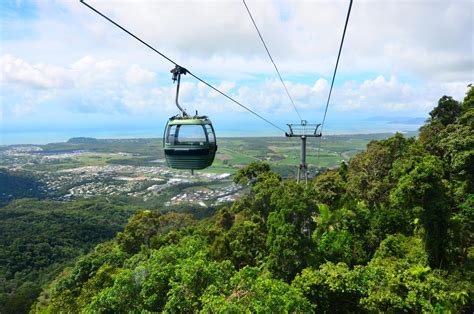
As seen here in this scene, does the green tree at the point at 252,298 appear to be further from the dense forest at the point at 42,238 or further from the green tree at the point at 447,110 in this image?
the dense forest at the point at 42,238

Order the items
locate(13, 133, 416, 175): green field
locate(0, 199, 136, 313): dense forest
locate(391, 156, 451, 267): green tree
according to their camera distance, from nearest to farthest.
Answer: locate(391, 156, 451, 267): green tree, locate(0, 199, 136, 313): dense forest, locate(13, 133, 416, 175): green field

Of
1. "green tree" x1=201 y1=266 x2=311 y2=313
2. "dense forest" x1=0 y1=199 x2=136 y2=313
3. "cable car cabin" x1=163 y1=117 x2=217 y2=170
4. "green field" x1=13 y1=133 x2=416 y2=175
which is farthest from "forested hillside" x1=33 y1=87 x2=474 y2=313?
"green field" x1=13 y1=133 x2=416 y2=175

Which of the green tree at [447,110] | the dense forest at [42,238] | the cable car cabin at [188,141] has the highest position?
the green tree at [447,110]

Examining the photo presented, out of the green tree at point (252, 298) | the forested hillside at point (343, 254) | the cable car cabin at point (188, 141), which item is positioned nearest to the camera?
the green tree at point (252, 298)

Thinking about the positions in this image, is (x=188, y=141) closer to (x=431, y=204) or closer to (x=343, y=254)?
(x=343, y=254)

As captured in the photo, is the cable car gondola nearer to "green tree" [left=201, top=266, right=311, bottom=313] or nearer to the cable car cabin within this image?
the cable car cabin

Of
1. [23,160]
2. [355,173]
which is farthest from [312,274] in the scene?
[23,160]

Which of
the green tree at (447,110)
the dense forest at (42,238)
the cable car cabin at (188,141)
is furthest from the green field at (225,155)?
the cable car cabin at (188,141)
